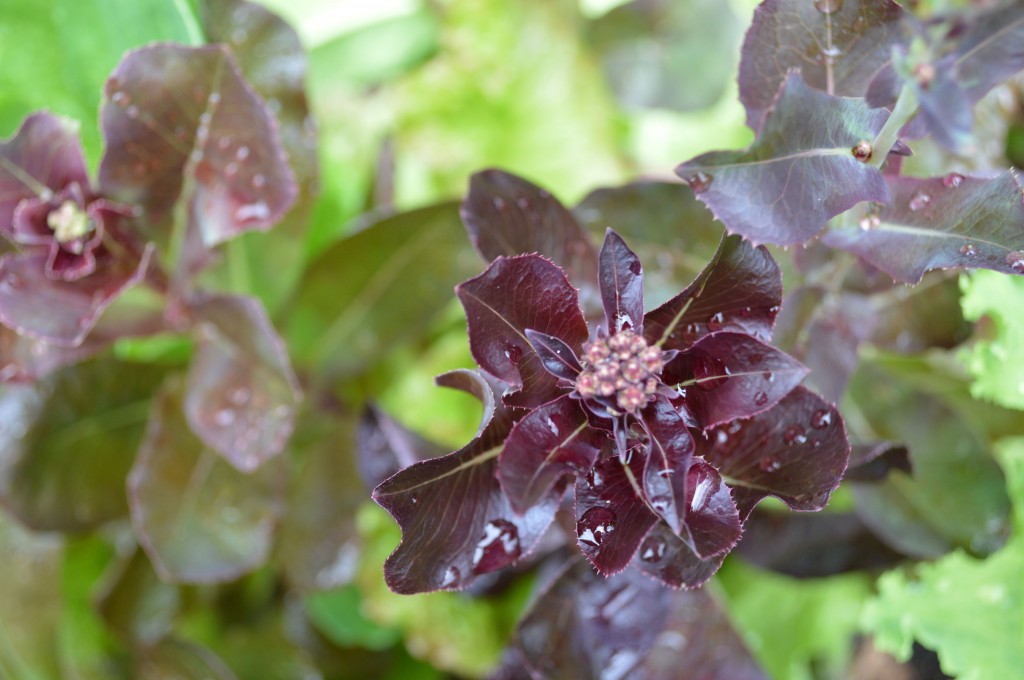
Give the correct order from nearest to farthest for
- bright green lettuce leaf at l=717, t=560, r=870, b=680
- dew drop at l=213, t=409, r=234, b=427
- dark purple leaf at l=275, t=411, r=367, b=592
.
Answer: dew drop at l=213, t=409, r=234, b=427, dark purple leaf at l=275, t=411, r=367, b=592, bright green lettuce leaf at l=717, t=560, r=870, b=680

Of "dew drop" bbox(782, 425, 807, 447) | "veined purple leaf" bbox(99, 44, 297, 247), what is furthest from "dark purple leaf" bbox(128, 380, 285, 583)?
"dew drop" bbox(782, 425, 807, 447)

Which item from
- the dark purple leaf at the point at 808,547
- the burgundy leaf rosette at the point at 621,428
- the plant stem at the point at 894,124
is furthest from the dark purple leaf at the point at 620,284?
the dark purple leaf at the point at 808,547

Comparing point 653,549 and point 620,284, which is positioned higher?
point 620,284

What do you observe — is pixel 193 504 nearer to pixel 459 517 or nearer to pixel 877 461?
pixel 459 517

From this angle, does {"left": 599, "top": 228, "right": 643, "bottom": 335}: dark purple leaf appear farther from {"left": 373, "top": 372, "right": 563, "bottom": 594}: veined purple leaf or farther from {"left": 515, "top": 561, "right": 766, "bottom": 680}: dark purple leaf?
{"left": 515, "top": 561, "right": 766, "bottom": 680}: dark purple leaf

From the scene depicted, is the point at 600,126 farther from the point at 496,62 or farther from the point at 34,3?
the point at 34,3

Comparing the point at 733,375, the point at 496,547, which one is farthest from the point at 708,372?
the point at 496,547
